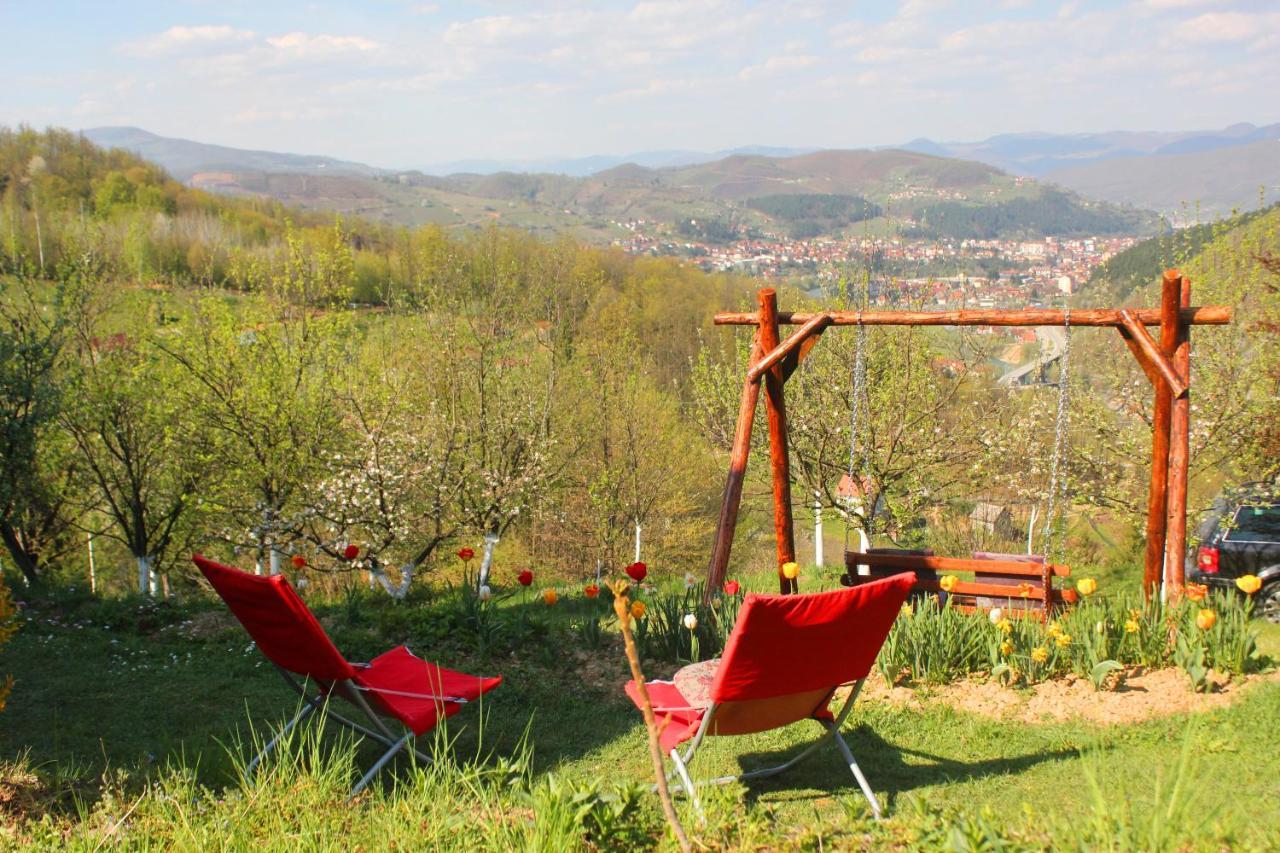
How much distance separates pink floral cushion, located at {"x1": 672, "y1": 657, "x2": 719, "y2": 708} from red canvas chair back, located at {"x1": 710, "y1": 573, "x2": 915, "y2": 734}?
0.15 m

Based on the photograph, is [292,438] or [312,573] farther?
[312,573]

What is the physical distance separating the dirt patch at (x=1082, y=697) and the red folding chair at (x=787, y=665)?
1.36 meters

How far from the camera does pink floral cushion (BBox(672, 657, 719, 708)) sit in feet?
13.8

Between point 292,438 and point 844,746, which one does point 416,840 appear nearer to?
point 844,746

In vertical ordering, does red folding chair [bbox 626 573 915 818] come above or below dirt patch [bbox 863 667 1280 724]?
above

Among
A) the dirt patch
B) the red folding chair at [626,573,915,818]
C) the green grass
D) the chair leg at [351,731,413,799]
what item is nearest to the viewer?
the green grass

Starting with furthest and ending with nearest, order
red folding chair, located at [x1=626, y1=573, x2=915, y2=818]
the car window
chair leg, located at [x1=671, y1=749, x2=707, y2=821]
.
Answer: the car window
red folding chair, located at [x1=626, y1=573, x2=915, y2=818]
chair leg, located at [x1=671, y1=749, x2=707, y2=821]

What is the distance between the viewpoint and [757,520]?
25922mm

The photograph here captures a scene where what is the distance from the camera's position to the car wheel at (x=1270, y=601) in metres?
8.77

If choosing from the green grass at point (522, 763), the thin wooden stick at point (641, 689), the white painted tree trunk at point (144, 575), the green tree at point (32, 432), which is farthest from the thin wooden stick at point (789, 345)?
the white painted tree trunk at point (144, 575)

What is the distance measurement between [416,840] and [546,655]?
3.27 m

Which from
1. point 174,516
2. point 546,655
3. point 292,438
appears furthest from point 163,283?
point 546,655

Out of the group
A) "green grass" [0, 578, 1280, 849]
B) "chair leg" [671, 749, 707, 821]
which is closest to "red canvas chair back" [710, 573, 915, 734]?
"chair leg" [671, 749, 707, 821]

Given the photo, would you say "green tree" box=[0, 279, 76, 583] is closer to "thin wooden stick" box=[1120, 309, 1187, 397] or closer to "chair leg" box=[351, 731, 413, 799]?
"chair leg" box=[351, 731, 413, 799]
